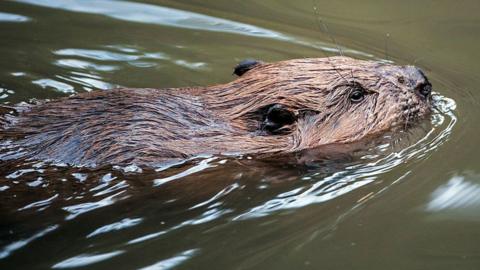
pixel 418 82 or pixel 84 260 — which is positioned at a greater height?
pixel 418 82

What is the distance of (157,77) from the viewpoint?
5.93m

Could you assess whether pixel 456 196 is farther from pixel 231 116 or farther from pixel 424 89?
pixel 231 116

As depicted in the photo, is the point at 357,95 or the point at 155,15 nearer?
the point at 357,95

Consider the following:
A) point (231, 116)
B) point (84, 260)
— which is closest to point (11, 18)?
point (231, 116)

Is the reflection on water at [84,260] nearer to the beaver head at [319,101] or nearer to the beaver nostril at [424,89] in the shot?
the beaver head at [319,101]

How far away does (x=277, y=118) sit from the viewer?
13.5ft

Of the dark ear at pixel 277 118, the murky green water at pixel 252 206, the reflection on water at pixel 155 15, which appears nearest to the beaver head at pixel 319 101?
the dark ear at pixel 277 118

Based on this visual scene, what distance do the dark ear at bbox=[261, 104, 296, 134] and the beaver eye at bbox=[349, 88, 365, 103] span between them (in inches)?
17.1

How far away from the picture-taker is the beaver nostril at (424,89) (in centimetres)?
463

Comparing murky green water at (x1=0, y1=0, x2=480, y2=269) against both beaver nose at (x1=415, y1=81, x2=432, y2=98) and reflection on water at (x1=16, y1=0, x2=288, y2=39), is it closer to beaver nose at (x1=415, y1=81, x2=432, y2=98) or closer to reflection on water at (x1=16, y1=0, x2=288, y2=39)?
beaver nose at (x1=415, y1=81, x2=432, y2=98)

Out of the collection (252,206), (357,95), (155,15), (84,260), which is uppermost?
(155,15)

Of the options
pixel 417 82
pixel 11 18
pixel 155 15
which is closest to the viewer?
pixel 417 82

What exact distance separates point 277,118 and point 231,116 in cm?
26

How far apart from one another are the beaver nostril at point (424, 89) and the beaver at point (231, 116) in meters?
0.01
